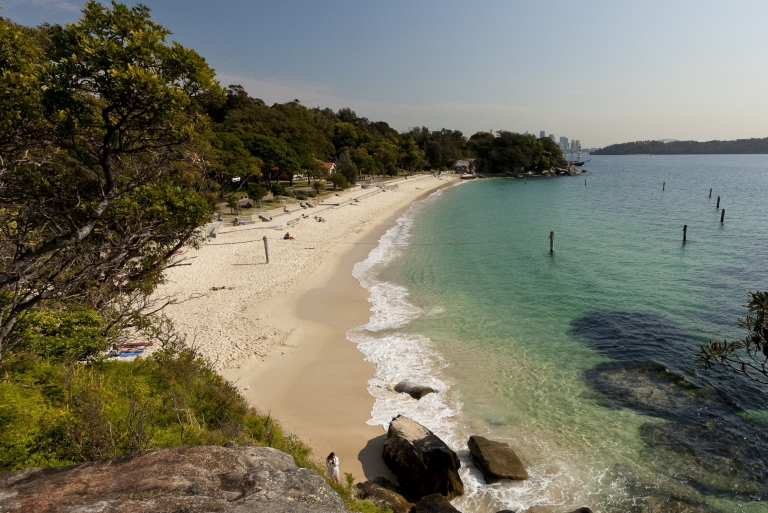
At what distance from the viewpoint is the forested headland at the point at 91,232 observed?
5445 millimetres

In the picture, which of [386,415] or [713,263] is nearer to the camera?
[386,415]

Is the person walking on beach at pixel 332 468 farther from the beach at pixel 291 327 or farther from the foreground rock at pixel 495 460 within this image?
the foreground rock at pixel 495 460

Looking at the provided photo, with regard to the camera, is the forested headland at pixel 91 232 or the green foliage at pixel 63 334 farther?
the green foliage at pixel 63 334

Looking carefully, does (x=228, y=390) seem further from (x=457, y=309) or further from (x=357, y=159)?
(x=357, y=159)

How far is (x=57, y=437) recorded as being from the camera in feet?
21.7

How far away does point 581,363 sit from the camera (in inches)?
619

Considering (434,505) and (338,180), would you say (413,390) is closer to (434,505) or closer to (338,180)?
(434,505)

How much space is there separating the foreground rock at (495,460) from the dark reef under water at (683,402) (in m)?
3.66

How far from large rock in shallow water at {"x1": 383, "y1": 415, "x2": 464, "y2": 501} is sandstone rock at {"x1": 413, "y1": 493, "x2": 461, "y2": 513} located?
1.65 feet

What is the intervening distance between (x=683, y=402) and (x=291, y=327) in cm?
1442

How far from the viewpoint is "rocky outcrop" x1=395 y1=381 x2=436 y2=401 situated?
1353cm

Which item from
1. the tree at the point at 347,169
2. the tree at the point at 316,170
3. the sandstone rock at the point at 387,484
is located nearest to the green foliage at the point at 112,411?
the sandstone rock at the point at 387,484

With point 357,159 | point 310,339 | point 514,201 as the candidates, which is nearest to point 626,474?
point 310,339

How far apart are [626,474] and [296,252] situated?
78.2 feet
